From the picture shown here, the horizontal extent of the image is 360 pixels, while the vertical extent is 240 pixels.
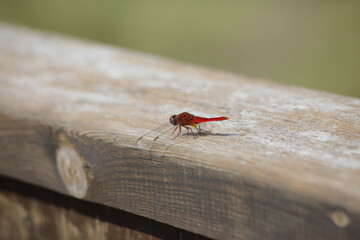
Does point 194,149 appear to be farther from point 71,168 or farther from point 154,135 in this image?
point 71,168

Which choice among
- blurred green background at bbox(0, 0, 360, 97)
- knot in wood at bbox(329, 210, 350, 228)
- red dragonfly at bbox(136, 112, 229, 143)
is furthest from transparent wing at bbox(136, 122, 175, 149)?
blurred green background at bbox(0, 0, 360, 97)

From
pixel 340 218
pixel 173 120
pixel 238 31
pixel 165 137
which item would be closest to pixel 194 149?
pixel 165 137

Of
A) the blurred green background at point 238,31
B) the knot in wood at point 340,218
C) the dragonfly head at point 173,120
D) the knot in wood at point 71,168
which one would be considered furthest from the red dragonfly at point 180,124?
the blurred green background at point 238,31

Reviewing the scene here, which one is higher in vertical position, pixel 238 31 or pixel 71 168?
pixel 238 31

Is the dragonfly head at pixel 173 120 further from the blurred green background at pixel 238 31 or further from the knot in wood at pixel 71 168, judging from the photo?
the blurred green background at pixel 238 31

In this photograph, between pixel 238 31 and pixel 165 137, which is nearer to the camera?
pixel 165 137
